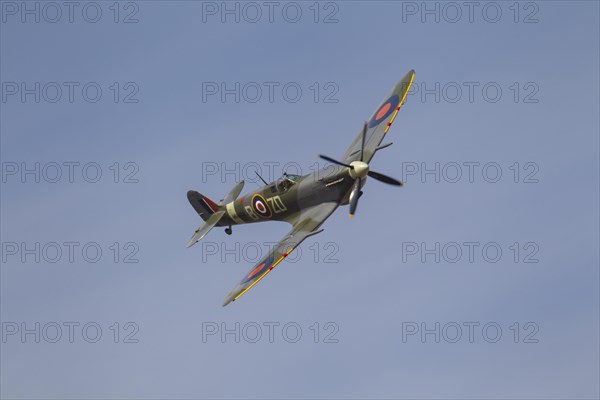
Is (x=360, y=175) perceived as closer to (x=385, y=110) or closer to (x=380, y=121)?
(x=380, y=121)

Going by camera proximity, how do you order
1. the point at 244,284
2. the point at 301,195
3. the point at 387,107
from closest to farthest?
the point at 244,284 → the point at 301,195 → the point at 387,107

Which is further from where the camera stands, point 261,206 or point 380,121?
point 380,121

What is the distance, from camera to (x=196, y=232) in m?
52.3

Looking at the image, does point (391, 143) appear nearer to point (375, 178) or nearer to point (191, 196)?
point (375, 178)

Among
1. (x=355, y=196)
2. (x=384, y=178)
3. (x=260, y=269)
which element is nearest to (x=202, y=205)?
(x=260, y=269)

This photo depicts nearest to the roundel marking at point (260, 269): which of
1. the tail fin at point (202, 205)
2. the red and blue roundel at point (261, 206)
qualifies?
the red and blue roundel at point (261, 206)

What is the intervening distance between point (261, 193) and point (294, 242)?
5.85 m

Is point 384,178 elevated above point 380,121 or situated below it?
below

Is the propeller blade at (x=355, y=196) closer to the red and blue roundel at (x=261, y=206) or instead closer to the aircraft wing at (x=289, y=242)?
the aircraft wing at (x=289, y=242)

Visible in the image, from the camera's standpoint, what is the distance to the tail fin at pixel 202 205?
5325 centimetres

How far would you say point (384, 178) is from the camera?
4416 centimetres

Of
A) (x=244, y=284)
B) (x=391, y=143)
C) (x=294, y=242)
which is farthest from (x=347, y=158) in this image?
(x=244, y=284)

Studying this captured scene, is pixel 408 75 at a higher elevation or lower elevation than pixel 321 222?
higher

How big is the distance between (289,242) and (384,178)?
5.83 metres
